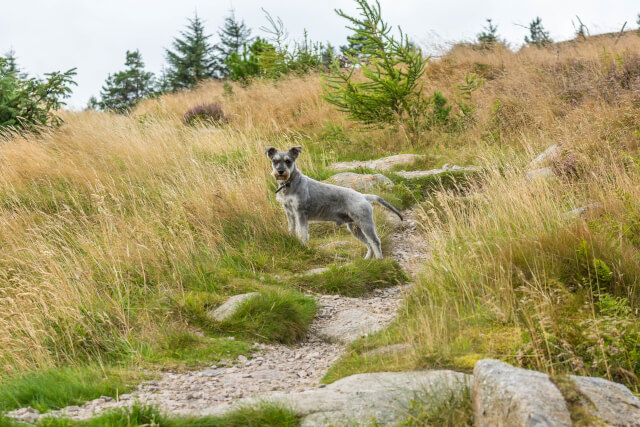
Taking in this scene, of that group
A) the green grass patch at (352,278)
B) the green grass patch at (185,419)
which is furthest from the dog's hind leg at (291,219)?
the green grass patch at (185,419)

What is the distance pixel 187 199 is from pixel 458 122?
8.15m

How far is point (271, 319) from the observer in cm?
598

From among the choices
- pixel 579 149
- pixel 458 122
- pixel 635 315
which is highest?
pixel 458 122

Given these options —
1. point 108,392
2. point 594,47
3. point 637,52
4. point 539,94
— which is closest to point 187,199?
point 108,392

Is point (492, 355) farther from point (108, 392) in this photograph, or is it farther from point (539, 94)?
point (539, 94)

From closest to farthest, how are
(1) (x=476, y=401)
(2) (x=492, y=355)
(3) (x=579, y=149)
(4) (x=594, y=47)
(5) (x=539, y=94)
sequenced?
(1) (x=476, y=401) < (2) (x=492, y=355) < (3) (x=579, y=149) < (5) (x=539, y=94) < (4) (x=594, y=47)

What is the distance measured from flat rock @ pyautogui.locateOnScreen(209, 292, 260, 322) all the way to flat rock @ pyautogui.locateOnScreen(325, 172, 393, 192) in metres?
4.73

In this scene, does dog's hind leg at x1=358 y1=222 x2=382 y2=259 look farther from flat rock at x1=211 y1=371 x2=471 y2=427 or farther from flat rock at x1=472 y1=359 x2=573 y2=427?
flat rock at x1=472 y1=359 x2=573 y2=427

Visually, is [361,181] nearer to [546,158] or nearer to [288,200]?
[288,200]

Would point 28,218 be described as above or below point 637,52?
below

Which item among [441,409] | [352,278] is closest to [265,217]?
[352,278]

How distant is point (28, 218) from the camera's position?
8938 mm

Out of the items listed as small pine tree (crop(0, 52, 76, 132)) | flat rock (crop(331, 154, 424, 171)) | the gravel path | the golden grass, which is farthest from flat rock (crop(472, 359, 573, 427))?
small pine tree (crop(0, 52, 76, 132))

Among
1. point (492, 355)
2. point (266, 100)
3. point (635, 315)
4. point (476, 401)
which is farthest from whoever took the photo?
point (266, 100)
